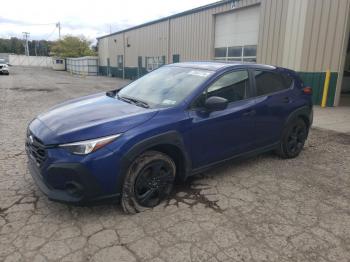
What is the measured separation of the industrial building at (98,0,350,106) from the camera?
10.2 metres

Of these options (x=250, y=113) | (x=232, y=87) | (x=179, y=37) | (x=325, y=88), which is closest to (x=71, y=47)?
(x=179, y=37)

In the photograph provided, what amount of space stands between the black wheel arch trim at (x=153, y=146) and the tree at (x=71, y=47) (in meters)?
56.9

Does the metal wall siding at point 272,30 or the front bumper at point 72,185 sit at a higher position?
the metal wall siding at point 272,30

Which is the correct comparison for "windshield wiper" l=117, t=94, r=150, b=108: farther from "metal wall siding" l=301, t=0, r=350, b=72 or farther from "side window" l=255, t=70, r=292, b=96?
"metal wall siding" l=301, t=0, r=350, b=72

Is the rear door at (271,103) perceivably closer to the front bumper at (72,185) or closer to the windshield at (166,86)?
the windshield at (166,86)

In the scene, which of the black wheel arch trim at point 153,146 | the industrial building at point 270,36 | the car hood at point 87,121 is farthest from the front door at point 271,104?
the industrial building at point 270,36

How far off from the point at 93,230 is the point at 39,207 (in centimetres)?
82

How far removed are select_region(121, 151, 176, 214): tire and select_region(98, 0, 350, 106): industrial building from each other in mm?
9327

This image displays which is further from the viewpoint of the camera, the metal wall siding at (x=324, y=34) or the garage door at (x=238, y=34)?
the garage door at (x=238, y=34)

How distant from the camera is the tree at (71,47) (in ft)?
181

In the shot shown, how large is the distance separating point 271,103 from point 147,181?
2269 mm

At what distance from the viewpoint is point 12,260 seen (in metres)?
2.47

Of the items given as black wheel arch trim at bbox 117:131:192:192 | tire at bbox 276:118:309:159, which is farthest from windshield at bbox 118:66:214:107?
tire at bbox 276:118:309:159

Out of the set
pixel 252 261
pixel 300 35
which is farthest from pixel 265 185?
pixel 300 35
